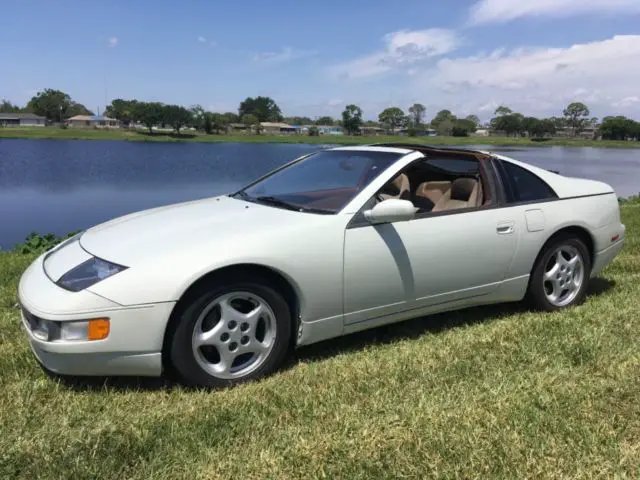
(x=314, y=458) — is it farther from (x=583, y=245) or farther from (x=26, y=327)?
(x=583, y=245)

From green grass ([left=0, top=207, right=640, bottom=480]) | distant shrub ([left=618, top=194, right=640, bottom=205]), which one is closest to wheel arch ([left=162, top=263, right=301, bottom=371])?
green grass ([left=0, top=207, right=640, bottom=480])

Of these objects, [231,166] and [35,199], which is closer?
[35,199]

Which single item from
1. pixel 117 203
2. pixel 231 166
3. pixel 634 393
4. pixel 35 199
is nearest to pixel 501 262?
pixel 634 393

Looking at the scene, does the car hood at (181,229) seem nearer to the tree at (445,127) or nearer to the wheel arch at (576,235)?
the wheel arch at (576,235)

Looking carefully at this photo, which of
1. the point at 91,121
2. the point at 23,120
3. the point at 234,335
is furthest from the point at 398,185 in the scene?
the point at 91,121

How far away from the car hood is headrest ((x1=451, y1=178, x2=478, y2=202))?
4.69 ft

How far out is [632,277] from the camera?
577cm

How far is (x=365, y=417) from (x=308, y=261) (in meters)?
0.96

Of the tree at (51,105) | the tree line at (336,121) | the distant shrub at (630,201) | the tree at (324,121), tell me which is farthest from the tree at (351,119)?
the distant shrub at (630,201)

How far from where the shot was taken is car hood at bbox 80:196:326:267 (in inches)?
124

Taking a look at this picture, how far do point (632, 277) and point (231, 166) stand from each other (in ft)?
95.4

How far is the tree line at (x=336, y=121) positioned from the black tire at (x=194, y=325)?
10627cm

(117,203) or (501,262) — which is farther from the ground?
(501,262)

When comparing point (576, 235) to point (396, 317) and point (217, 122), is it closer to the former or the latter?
point (396, 317)
